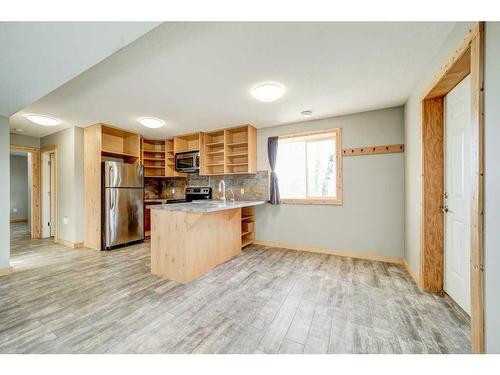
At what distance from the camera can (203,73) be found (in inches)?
80.0

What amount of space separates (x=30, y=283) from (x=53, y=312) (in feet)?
3.39

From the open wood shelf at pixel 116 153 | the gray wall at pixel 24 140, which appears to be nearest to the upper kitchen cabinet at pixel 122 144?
the open wood shelf at pixel 116 153

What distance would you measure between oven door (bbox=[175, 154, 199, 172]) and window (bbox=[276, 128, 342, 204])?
1926 mm

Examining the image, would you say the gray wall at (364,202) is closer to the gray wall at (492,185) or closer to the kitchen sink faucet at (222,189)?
the kitchen sink faucet at (222,189)

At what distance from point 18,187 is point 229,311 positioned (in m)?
9.80

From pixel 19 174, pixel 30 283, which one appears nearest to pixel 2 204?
pixel 30 283

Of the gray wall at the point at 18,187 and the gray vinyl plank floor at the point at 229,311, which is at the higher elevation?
the gray wall at the point at 18,187

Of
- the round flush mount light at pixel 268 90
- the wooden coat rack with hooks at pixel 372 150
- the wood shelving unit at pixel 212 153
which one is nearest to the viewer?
the round flush mount light at pixel 268 90

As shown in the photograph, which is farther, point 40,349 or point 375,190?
A: point 375,190

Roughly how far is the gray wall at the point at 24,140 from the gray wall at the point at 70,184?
92 cm

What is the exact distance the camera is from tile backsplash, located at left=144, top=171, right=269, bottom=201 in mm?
4086

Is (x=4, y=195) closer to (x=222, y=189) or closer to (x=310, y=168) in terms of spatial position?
(x=222, y=189)

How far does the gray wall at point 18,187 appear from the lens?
22.7 feet
